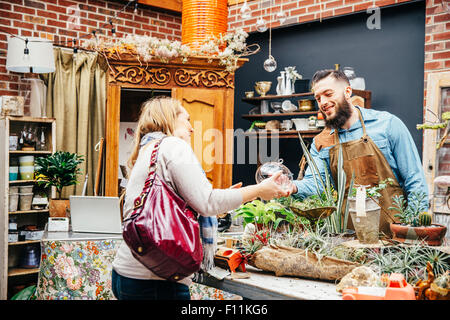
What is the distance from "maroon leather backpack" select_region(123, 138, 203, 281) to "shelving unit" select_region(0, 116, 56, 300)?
10.1ft

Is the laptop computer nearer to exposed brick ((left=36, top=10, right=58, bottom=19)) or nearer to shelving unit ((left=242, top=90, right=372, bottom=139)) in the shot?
shelving unit ((left=242, top=90, right=372, bottom=139))

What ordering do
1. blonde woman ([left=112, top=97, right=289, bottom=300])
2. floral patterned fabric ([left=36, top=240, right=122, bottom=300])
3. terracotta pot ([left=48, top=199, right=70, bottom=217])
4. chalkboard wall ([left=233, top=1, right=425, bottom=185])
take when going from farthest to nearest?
chalkboard wall ([left=233, top=1, right=425, bottom=185]), terracotta pot ([left=48, top=199, right=70, bottom=217]), floral patterned fabric ([left=36, top=240, right=122, bottom=300]), blonde woman ([left=112, top=97, right=289, bottom=300])

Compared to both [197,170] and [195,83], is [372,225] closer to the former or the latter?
[197,170]

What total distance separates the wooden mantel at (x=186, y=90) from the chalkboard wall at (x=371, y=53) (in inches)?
55.5

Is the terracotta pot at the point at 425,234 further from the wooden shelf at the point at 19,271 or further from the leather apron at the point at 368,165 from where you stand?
the wooden shelf at the point at 19,271

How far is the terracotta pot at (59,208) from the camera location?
11.1 ft

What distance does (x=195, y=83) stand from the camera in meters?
4.14

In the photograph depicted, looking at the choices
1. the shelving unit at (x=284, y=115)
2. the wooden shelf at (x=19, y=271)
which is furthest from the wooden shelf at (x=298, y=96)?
the wooden shelf at (x=19, y=271)

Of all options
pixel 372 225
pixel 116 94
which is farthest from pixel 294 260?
pixel 116 94

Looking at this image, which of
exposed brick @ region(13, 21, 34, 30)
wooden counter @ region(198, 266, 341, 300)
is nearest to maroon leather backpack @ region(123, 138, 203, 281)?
wooden counter @ region(198, 266, 341, 300)

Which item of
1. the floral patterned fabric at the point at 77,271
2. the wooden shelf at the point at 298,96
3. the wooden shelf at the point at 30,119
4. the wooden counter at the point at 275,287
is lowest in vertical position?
the floral patterned fabric at the point at 77,271

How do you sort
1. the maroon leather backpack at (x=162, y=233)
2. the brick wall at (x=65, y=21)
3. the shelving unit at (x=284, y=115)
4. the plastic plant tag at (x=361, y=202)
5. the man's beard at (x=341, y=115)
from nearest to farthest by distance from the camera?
the maroon leather backpack at (x=162, y=233)
the plastic plant tag at (x=361, y=202)
the man's beard at (x=341, y=115)
the shelving unit at (x=284, y=115)
the brick wall at (x=65, y=21)

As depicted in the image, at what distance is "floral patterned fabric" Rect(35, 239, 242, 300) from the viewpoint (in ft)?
9.62

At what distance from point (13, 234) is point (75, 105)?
159 cm
